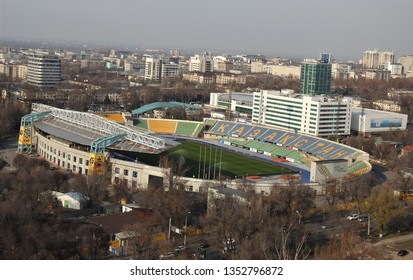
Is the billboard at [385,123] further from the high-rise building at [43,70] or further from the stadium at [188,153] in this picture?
the high-rise building at [43,70]

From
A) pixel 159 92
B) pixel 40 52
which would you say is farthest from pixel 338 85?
pixel 40 52

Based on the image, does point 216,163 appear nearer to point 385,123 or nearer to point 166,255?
point 166,255

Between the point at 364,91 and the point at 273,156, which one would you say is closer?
the point at 273,156

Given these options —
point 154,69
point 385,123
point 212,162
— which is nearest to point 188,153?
point 212,162

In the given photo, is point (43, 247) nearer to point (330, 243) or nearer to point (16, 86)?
point (330, 243)

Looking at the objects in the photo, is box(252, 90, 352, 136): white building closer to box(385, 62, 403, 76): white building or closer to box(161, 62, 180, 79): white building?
box(161, 62, 180, 79): white building

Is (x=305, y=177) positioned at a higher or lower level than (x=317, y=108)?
lower
